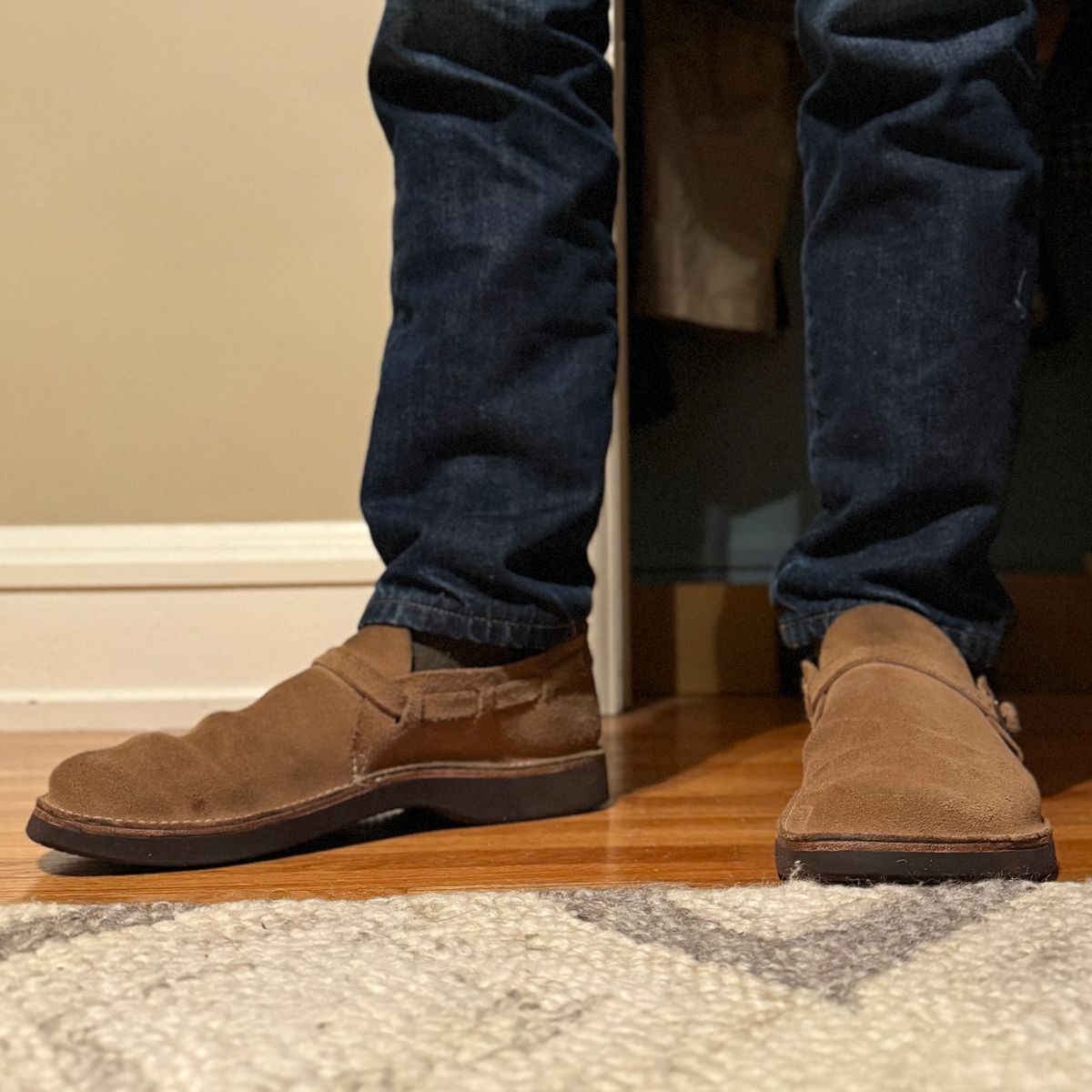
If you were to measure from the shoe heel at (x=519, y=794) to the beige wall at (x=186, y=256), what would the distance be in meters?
0.52

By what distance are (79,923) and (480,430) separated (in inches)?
13.3

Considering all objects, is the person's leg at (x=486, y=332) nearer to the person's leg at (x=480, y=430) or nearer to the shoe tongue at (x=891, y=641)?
the person's leg at (x=480, y=430)

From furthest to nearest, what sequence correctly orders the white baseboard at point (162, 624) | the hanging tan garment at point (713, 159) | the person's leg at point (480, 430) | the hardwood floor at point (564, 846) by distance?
the hanging tan garment at point (713, 159), the white baseboard at point (162, 624), the person's leg at point (480, 430), the hardwood floor at point (564, 846)

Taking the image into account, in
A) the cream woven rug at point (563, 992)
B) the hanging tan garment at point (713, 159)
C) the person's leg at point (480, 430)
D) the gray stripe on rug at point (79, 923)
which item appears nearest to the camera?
the cream woven rug at point (563, 992)

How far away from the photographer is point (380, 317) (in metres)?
1.13

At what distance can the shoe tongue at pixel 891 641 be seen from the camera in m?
0.59

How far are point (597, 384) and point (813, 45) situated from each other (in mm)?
245

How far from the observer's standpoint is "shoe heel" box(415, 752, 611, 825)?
0.66m

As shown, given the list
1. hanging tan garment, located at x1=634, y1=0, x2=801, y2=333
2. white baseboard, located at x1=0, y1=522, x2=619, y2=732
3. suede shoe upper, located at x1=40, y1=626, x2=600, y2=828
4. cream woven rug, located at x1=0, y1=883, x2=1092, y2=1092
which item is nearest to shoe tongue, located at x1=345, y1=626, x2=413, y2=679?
suede shoe upper, located at x1=40, y1=626, x2=600, y2=828

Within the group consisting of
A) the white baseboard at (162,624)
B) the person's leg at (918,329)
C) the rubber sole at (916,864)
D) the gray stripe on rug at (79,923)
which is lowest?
the white baseboard at (162,624)

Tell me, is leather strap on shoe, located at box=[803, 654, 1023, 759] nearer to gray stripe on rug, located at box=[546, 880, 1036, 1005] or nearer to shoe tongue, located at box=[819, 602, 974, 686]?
shoe tongue, located at box=[819, 602, 974, 686]

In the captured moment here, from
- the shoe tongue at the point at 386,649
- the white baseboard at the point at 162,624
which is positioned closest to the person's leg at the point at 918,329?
the shoe tongue at the point at 386,649

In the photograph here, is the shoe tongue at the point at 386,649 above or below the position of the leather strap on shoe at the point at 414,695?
above

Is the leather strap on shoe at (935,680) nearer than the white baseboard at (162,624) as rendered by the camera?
Yes
